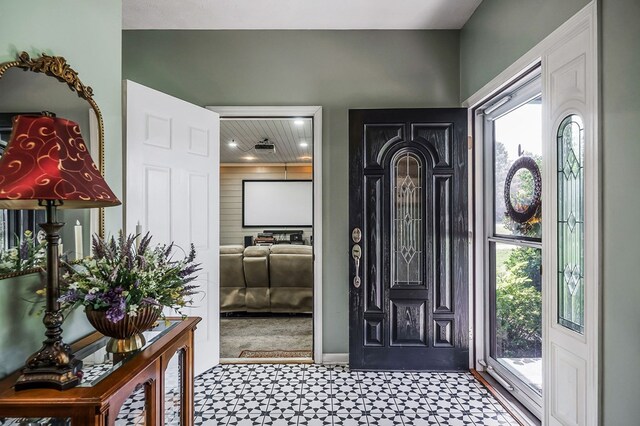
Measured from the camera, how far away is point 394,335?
289cm

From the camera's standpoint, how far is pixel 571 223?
1.79m

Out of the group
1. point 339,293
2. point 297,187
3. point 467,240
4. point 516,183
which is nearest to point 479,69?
point 516,183

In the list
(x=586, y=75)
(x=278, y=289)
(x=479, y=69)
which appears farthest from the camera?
(x=278, y=289)

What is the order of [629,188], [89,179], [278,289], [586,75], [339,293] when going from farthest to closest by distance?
[278,289], [339,293], [586,75], [629,188], [89,179]

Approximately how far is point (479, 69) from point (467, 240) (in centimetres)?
139

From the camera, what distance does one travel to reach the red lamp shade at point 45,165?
1023 mm

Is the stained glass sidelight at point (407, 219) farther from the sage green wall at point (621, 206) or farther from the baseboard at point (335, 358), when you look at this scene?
the sage green wall at point (621, 206)

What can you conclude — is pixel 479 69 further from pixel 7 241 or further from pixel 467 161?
pixel 7 241

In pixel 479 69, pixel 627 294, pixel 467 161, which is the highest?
pixel 479 69

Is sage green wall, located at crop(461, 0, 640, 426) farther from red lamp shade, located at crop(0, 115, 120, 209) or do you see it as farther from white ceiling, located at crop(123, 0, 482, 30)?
red lamp shade, located at crop(0, 115, 120, 209)

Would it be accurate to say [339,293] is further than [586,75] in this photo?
Yes

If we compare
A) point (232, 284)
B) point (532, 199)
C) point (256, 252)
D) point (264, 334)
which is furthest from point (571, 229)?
point (232, 284)

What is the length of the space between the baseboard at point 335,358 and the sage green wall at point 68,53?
1.97m

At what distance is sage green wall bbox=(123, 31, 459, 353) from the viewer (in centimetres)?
305
